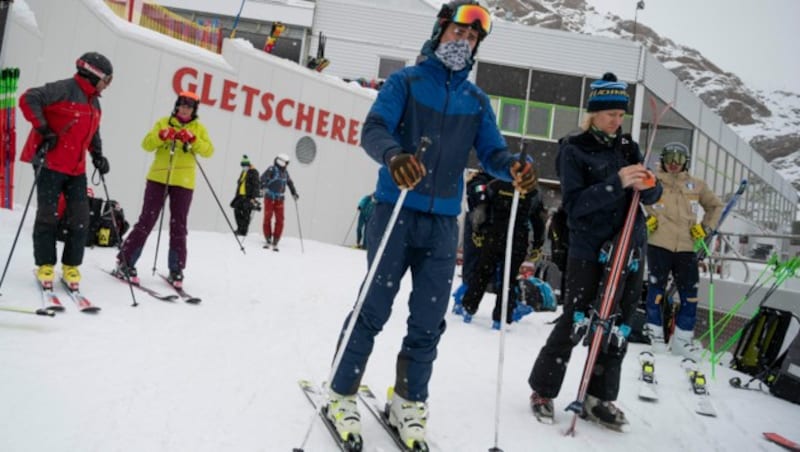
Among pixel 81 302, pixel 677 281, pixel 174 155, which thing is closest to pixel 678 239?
pixel 677 281

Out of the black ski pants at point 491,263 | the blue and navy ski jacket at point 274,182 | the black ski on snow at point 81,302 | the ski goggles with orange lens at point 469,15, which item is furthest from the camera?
the blue and navy ski jacket at point 274,182

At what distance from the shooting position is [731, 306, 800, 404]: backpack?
16.7 feet

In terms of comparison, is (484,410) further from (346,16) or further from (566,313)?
(346,16)

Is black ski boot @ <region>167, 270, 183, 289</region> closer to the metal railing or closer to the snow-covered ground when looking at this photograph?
the snow-covered ground

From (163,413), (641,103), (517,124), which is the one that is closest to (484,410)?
(163,413)

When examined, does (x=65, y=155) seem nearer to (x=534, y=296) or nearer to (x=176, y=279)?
(x=176, y=279)

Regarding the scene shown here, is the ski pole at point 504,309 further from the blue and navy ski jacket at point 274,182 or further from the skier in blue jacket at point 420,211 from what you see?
the blue and navy ski jacket at point 274,182

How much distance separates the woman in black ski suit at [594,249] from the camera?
132 inches

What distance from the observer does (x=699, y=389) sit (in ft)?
14.9

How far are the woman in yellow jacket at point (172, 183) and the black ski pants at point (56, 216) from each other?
845 millimetres

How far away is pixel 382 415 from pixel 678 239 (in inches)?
161

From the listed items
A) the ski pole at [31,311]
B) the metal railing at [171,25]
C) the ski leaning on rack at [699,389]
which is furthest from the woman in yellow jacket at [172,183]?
the metal railing at [171,25]

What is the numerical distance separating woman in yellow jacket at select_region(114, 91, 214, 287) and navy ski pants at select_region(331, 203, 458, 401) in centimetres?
348

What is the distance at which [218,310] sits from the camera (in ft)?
16.8
